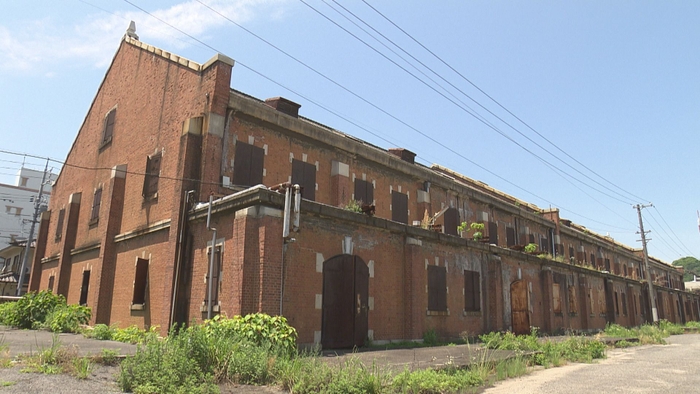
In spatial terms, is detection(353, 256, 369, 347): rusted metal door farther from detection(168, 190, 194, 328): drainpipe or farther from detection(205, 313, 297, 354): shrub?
detection(168, 190, 194, 328): drainpipe

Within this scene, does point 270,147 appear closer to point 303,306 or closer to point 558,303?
point 303,306

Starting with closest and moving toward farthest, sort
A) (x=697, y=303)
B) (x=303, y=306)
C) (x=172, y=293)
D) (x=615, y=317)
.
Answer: (x=303, y=306) → (x=172, y=293) → (x=615, y=317) → (x=697, y=303)

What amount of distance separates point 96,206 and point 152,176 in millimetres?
5836

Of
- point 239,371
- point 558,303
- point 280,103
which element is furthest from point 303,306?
point 558,303

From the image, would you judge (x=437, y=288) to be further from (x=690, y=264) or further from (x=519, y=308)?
(x=690, y=264)

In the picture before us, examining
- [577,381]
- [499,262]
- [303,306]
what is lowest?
[577,381]

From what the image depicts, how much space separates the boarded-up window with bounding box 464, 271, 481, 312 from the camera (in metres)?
19.7

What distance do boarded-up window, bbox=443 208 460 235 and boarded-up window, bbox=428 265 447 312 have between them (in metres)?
6.22

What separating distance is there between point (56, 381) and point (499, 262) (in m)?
18.3

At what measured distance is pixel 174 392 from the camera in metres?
7.14

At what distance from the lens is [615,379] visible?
35.4 ft

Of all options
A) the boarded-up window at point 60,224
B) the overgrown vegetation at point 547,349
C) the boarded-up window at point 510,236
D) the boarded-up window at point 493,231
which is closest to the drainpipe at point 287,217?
the overgrown vegetation at point 547,349

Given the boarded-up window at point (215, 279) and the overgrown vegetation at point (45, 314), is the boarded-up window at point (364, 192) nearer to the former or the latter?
the boarded-up window at point (215, 279)

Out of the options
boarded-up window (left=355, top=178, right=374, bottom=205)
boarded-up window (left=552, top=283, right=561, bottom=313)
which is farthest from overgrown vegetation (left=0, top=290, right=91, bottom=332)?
boarded-up window (left=552, top=283, right=561, bottom=313)
